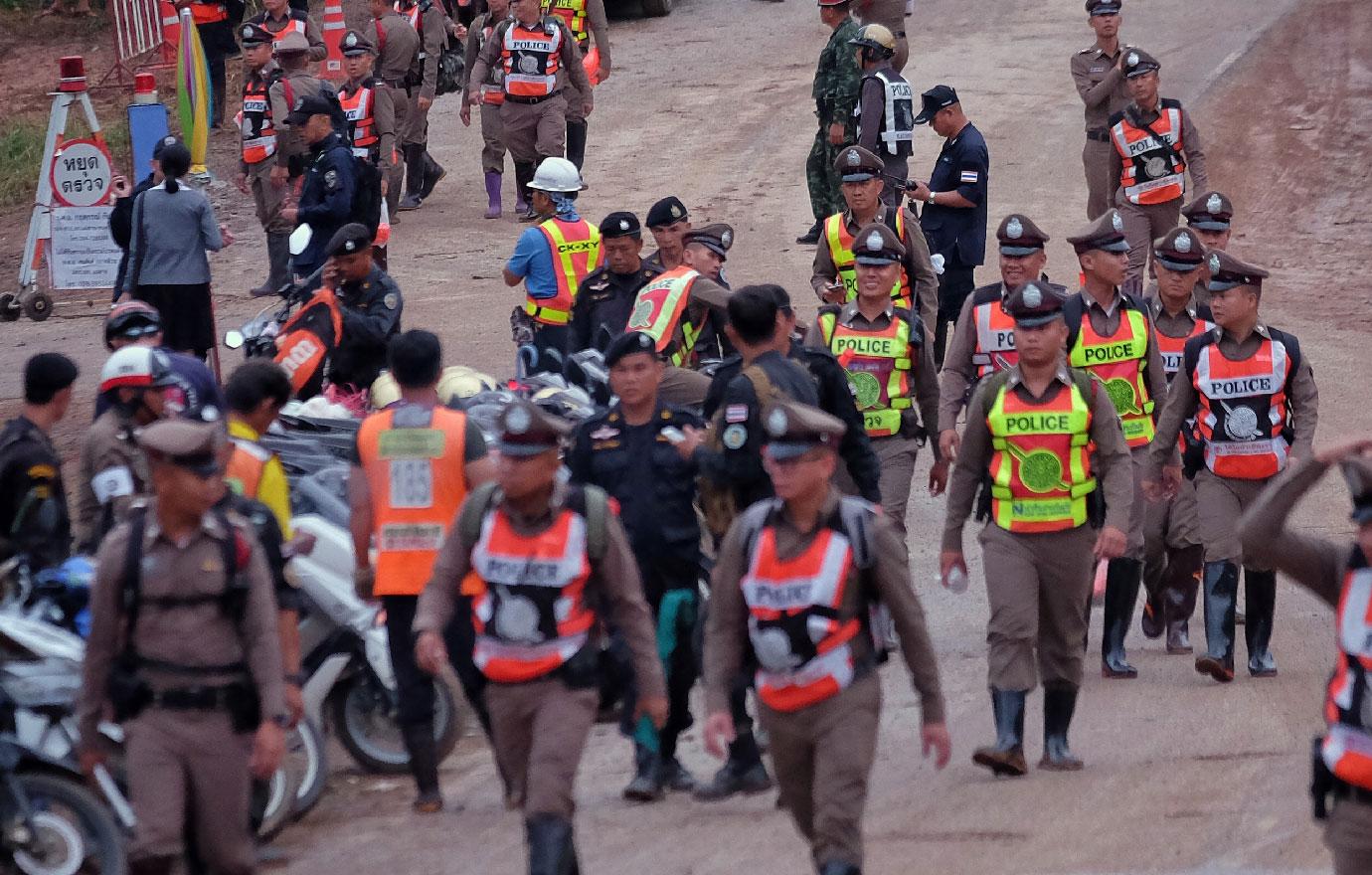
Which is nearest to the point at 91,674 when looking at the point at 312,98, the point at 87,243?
the point at 312,98

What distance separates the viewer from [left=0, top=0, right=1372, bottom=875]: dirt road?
7.43 metres

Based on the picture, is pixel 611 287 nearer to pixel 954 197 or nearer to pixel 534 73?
pixel 954 197

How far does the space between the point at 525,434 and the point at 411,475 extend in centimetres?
149

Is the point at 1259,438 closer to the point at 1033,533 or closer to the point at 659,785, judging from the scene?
the point at 1033,533

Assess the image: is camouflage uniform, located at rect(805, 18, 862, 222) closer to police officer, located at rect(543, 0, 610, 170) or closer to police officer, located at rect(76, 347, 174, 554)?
police officer, located at rect(543, 0, 610, 170)

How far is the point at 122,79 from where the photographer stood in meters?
24.4

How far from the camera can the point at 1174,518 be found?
1002 cm

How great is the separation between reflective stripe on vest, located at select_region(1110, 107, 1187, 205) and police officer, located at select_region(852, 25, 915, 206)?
1.69 m

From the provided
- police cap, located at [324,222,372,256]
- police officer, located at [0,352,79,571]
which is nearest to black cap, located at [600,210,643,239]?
police cap, located at [324,222,372,256]

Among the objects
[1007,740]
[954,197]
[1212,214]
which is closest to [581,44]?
[954,197]

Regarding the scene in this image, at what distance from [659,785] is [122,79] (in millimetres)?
18692

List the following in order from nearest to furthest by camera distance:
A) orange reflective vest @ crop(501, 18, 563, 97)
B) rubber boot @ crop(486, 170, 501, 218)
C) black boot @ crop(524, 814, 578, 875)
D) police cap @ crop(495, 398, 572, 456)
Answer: black boot @ crop(524, 814, 578, 875) → police cap @ crop(495, 398, 572, 456) → orange reflective vest @ crop(501, 18, 563, 97) → rubber boot @ crop(486, 170, 501, 218)

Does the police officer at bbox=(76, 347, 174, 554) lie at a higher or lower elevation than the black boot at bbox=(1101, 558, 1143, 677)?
higher

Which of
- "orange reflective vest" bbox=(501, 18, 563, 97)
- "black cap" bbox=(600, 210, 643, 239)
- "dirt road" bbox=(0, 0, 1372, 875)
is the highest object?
"black cap" bbox=(600, 210, 643, 239)
